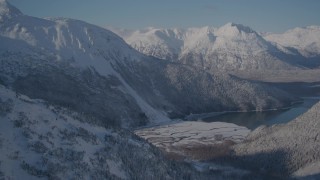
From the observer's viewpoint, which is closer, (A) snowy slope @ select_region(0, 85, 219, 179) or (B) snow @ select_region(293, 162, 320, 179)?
(A) snowy slope @ select_region(0, 85, 219, 179)

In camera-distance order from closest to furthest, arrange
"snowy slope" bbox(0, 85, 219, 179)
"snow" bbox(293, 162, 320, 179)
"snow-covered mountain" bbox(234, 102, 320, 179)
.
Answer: "snowy slope" bbox(0, 85, 219, 179)
"snow" bbox(293, 162, 320, 179)
"snow-covered mountain" bbox(234, 102, 320, 179)

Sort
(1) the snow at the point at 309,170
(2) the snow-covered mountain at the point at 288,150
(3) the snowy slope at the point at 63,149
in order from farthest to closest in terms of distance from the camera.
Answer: (2) the snow-covered mountain at the point at 288,150, (1) the snow at the point at 309,170, (3) the snowy slope at the point at 63,149

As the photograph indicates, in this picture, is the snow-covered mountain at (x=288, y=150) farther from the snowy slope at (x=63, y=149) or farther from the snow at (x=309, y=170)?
the snowy slope at (x=63, y=149)

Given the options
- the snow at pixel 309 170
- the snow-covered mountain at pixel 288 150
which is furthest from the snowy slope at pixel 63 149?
the snow-covered mountain at pixel 288 150

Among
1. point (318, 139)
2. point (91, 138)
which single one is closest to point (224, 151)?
point (318, 139)

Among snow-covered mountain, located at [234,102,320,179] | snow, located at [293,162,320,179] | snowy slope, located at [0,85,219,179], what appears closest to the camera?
snowy slope, located at [0,85,219,179]

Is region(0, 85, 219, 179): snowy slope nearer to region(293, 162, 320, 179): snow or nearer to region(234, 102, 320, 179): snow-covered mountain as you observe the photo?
region(293, 162, 320, 179): snow

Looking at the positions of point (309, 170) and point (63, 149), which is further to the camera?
point (309, 170)

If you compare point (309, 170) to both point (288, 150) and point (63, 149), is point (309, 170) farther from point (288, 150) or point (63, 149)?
point (63, 149)

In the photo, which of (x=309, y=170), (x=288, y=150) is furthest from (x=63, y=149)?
(x=288, y=150)

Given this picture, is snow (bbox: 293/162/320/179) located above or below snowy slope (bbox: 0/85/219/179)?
below

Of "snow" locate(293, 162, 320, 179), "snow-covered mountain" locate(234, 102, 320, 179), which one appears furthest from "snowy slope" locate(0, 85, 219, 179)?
"snow-covered mountain" locate(234, 102, 320, 179)
